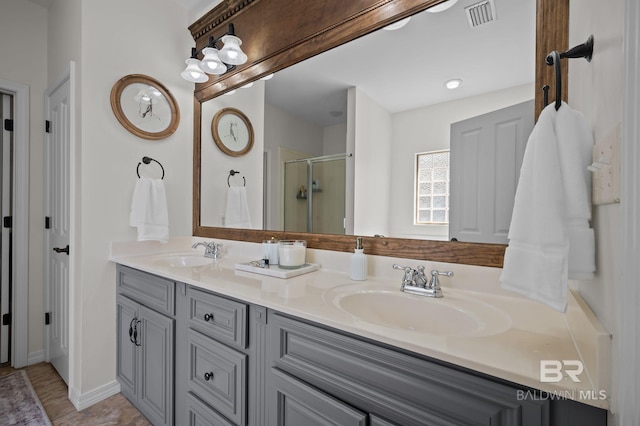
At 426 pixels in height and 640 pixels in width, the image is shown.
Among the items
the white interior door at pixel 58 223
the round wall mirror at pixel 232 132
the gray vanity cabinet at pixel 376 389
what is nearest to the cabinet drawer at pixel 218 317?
the gray vanity cabinet at pixel 376 389

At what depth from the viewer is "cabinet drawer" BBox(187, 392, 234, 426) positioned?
117cm

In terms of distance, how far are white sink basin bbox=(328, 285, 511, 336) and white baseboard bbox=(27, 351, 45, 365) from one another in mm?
2608

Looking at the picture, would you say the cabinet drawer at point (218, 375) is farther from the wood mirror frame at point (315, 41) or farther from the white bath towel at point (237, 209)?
the white bath towel at point (237, 209)

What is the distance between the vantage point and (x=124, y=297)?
5.90 ft

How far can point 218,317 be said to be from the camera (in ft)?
3.85

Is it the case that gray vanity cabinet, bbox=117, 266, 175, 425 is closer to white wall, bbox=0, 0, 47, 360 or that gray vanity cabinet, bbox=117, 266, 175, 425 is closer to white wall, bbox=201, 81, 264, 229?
white wall, bbox=201, 81, 264, 229

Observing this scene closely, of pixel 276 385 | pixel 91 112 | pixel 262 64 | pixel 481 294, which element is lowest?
pixel 276 385

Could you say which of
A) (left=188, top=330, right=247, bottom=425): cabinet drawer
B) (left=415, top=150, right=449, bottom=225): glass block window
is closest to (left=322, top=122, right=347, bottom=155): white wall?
(left=415, top=150, right=449, bottom=225): glass block window

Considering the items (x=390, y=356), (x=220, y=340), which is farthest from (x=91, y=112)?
(x=390, y=356)

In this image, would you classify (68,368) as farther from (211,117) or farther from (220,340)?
(211,117)

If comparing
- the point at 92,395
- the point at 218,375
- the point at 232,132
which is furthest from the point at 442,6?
the point at 92,395

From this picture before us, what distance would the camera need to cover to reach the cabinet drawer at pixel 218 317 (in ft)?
3.54

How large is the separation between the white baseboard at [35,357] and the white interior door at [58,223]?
0.08 metres

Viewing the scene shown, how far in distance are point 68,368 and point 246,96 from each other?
211 cm
